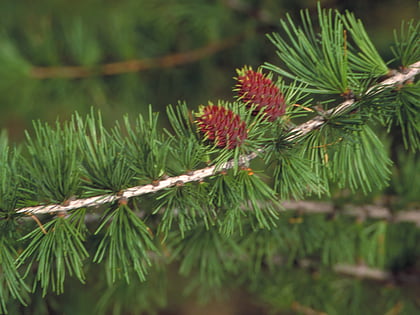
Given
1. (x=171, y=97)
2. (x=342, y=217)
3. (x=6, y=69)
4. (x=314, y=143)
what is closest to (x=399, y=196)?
(x=342, y=217)

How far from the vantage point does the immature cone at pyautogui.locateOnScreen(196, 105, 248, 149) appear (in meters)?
0.42

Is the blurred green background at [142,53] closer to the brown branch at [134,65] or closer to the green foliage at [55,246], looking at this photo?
the brown branch at [134,65]

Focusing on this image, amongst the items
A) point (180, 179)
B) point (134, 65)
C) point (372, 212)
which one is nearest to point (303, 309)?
point (372, 212)

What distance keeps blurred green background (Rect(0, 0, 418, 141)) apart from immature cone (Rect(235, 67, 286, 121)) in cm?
57

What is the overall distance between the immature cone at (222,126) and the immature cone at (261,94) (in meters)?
0.02

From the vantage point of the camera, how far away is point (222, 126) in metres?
0.42

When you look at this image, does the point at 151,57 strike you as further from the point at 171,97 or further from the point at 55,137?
the point at 55,137

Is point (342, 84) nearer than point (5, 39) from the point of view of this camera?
Yes

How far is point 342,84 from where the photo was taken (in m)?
0.45

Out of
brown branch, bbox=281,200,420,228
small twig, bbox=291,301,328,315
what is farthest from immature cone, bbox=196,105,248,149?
small twig, bbox=291,301,328,315

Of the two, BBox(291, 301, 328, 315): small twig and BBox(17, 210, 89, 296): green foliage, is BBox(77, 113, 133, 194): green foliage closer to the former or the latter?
BBox(17, 210, 89, 296): green foliage

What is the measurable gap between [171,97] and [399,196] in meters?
0.59

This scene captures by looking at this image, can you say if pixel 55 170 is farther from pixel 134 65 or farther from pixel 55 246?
pixel 134 65

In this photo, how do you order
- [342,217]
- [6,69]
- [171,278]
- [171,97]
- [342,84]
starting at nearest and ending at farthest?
[342,84]
[342,217]
[6,69]
[171,97]
[171,278]
